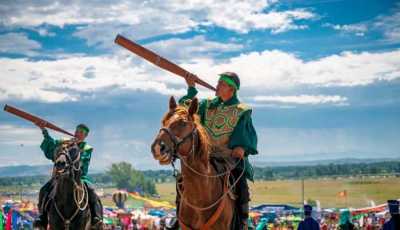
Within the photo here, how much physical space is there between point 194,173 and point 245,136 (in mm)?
1412

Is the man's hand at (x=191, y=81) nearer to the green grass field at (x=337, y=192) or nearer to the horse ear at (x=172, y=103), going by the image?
the horse ear at (x=172, y=103)

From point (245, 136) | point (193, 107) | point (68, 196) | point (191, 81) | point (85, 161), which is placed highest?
point (191, 81)

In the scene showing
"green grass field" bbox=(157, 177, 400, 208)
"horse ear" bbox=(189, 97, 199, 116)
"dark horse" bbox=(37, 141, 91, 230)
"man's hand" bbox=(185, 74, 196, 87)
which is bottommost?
"green grass field" bbox=(157, 177, 400, 208)

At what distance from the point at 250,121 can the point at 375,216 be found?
25.8m

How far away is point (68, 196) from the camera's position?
15320 mm

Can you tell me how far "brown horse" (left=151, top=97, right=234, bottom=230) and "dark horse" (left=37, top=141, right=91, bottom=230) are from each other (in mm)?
5658

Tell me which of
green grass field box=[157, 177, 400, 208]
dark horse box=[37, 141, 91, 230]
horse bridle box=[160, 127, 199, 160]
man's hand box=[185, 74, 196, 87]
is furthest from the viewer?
green grass field box=[157, 177, 400, 208]

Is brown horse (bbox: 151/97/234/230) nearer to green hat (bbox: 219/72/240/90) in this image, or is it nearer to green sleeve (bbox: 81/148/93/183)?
green hat (bbox: 219/72/240/90)

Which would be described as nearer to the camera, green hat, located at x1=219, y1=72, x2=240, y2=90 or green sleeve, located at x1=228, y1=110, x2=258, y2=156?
green sleeve, located at x1=228, y1=110, x2=258, y2=156

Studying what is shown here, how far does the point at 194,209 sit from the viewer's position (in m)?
9.91

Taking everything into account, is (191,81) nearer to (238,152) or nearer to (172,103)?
(238,152)

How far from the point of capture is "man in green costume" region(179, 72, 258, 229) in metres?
10.7

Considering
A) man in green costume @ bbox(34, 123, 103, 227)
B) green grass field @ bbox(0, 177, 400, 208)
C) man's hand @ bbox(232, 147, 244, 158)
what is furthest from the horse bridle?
green grass field @ bbox(0, 177, 400, 208)

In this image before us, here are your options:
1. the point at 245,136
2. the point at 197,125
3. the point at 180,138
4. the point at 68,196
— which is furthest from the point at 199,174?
the point at 68,196
